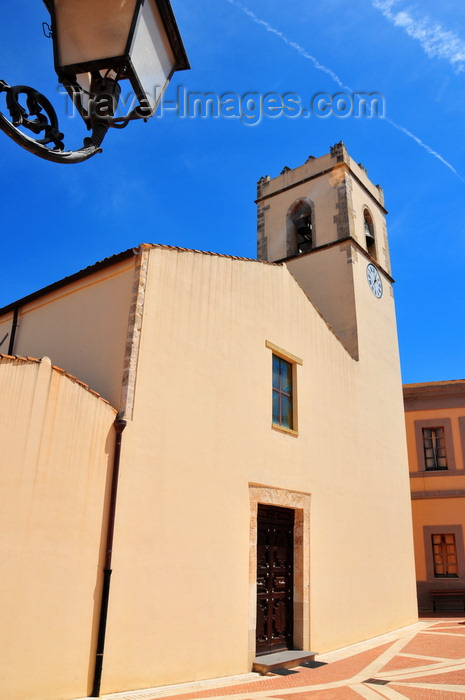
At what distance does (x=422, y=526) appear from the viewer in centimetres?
1672

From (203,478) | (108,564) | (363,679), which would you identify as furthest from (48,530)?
(363,679)

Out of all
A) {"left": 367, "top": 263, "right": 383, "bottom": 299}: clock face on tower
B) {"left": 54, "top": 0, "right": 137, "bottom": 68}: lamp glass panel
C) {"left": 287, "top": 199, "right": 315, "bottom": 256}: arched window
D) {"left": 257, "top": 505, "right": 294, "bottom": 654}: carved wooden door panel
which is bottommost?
{"left": 257, "top": 505, "right": 294, "bottom": 654}: carved wooden door panel

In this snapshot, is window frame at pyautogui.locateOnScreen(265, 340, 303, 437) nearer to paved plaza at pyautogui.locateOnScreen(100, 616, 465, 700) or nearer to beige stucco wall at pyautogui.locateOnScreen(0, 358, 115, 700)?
paved plaza at pyautogui.locateOnScreen(100, 616, 465, 700)

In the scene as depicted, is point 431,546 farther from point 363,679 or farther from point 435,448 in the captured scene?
point 363,679

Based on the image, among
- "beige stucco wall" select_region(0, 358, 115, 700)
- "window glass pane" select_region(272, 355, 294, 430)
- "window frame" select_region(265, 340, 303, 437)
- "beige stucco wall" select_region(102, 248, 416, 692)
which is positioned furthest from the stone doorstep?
"window glass pane" select_region(272, 355, 294, 430)

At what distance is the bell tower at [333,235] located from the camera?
44.8ft

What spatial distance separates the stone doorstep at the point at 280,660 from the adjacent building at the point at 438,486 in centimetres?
851

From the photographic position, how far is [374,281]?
14844 millimetres

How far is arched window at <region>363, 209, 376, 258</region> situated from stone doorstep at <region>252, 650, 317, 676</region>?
10446mm

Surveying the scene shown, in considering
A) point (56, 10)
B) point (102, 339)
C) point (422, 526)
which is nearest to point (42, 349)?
point (102, 339)

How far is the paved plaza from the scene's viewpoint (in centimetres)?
644

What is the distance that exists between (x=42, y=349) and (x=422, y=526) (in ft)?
42.7

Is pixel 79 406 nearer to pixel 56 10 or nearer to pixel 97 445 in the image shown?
pixel 97 445

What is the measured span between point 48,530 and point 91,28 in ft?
15.3
